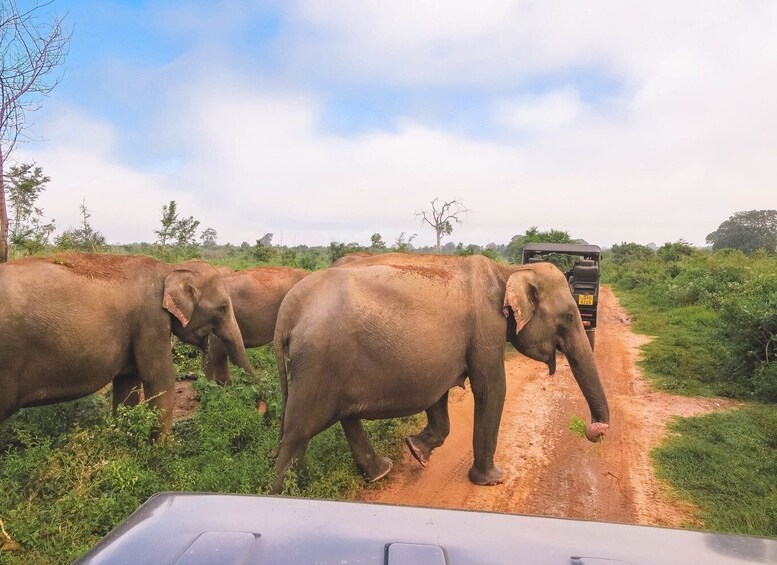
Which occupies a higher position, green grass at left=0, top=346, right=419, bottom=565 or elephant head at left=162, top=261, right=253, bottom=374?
elephant head at left=162, top=261, right=253, bottom=374

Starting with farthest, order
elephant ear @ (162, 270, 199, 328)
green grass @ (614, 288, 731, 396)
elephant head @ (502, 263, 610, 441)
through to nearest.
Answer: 1. green grass @ (614, 288, 731, 396)
2. elephant ear @ (162, 270, 199, 328)
3. elephant head @ (502, 263, 610, 441)

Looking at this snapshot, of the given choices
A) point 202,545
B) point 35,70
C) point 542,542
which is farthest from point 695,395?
point 35,70

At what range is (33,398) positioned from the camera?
4832 millimetres

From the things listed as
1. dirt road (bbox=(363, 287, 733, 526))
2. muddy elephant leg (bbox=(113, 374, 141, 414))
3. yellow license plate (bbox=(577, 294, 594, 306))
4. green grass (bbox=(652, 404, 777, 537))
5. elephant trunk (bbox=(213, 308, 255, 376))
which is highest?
yellow license plate (bbox=(577, 294, 594, 306))

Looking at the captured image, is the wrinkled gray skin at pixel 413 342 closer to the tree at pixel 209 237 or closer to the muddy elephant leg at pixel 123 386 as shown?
the muddy elephant leg at pixel 123 386

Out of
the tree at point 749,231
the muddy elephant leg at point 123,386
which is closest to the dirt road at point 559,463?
the muddy elephant leg at point 123,386

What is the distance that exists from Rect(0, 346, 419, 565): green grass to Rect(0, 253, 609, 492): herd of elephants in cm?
36

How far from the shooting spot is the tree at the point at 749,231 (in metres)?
59.3

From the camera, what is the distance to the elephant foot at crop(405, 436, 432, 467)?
5699mm

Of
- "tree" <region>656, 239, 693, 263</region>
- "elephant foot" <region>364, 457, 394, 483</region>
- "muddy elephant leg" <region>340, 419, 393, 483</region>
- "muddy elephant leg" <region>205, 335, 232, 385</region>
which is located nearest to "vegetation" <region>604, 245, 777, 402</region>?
"elephant foot" <region>364, 457, 394, 483</region>

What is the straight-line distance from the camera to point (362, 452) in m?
5.38

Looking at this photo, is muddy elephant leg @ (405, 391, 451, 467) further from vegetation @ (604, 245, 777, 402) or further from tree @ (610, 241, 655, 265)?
tree @ (610, 241, 655, 265)

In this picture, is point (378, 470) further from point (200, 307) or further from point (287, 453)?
point (200, 307)

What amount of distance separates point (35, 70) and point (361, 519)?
22.1 ft
